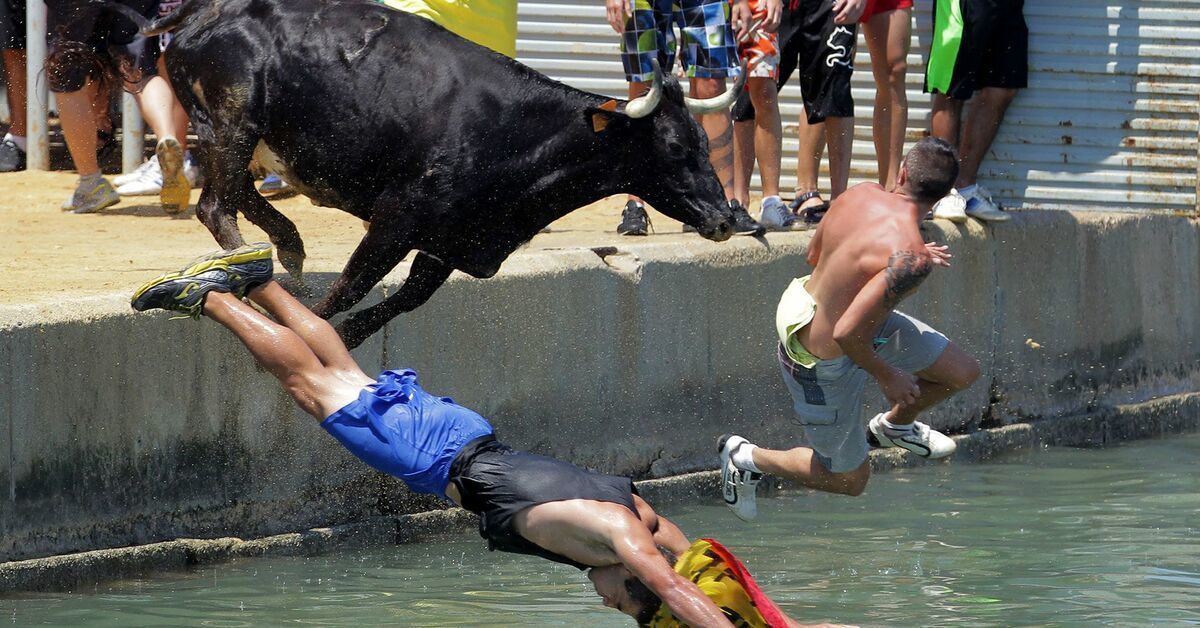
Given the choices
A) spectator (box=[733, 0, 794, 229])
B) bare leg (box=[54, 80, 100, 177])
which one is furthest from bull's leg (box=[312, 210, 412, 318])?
bare leg (box=[54, 80, 100, 177])

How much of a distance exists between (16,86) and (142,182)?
4.59ft

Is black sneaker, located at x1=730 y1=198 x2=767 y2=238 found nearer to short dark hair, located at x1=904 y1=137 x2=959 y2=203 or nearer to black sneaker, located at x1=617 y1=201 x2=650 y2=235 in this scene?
black sneaker, located at x1=617 y1=201 x2=650 y2=235

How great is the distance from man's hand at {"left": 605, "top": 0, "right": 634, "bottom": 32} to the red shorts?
1.38 m

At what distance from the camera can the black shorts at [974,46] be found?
10.9m

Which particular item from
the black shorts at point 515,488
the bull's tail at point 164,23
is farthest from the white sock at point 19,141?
the black shorts at point 515,488

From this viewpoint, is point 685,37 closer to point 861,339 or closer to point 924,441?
point 924,441

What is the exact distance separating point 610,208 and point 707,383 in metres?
2.48

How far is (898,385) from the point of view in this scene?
23.5ft

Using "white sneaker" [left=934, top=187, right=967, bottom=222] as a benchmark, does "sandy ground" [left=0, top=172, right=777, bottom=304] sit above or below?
below

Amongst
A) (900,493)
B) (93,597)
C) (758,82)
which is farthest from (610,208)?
A: (93,597)

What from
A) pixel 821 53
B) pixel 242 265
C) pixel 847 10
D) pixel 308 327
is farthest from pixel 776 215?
pixel 242 265

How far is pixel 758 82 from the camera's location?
33.2ft

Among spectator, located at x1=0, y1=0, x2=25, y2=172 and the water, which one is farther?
spectator, located at x1=0, y1=0, x2=25, y2=172

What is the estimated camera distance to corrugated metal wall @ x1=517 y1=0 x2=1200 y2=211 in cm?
1229
